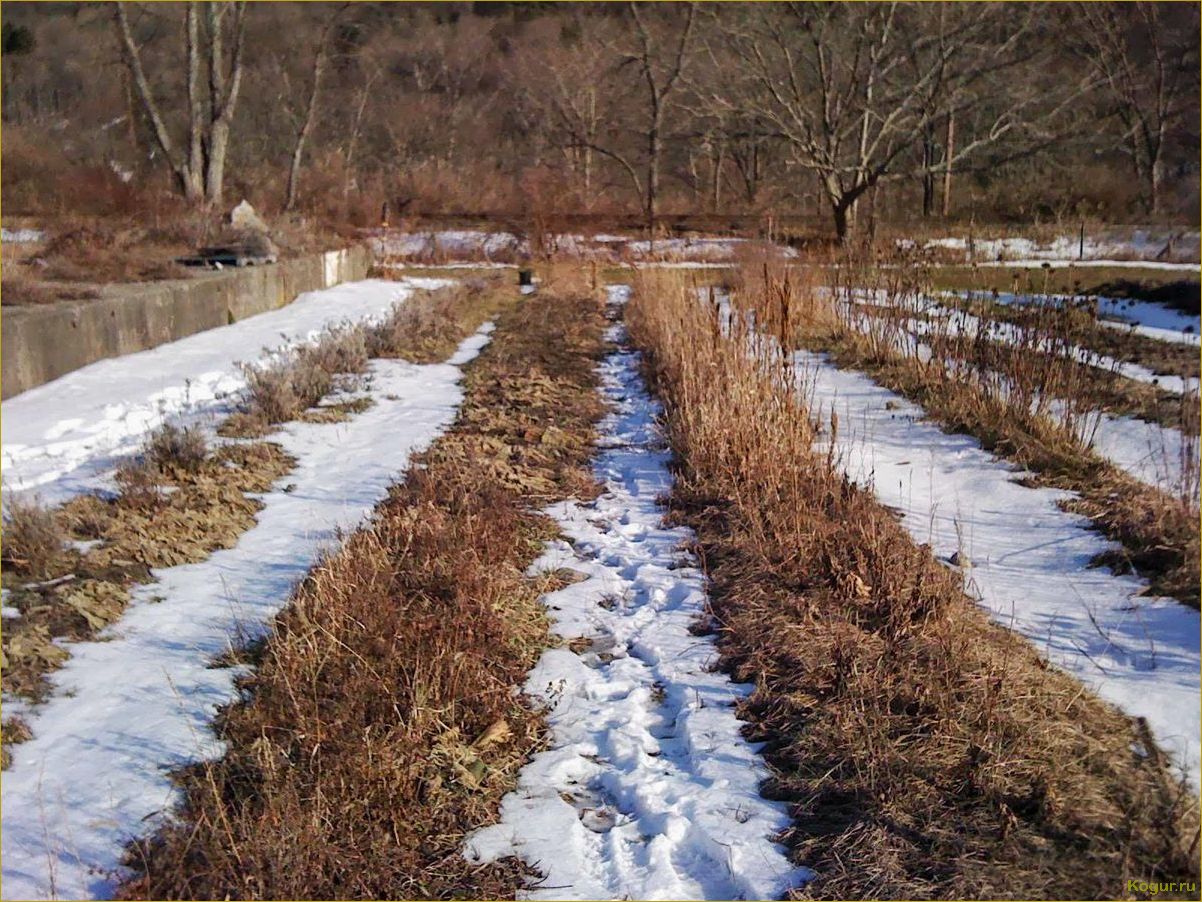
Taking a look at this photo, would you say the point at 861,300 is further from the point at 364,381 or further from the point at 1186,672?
the point at 1186,672

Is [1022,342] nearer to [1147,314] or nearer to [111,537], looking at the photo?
[111,537]

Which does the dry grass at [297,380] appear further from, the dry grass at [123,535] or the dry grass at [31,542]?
the dry grass at [31,542]

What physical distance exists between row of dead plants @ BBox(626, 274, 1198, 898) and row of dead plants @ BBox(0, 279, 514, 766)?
260 cm

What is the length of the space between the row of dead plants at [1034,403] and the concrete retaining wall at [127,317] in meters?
5.69

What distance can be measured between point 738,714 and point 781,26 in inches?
909

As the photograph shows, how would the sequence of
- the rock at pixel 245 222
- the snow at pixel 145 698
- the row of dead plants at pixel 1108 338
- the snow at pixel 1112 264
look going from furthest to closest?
the snow at pixel 1112 264 → the rock at pixel 245 222 → the row of dead plants at pixel 1108 338 → the snow at pixel 145 698

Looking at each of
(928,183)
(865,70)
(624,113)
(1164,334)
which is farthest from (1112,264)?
(624,113)

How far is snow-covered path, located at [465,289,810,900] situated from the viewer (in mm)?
2805

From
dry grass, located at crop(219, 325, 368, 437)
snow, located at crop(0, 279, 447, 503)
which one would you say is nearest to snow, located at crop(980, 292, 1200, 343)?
dry grass, located at crop(219, 325, 368, 437)

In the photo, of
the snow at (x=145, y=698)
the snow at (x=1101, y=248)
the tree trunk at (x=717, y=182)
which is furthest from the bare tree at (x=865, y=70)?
the snow at (x=145, y=698)

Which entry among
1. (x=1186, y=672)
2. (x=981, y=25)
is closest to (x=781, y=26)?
(x=981, y=25)

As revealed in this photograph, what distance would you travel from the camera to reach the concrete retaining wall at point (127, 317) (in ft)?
25.5

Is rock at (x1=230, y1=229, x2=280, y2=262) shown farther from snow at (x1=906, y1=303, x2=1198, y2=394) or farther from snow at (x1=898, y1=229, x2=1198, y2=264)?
snow at (x1=898, y1=229, x2=1198, y2=264)

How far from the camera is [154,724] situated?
3418 mm
